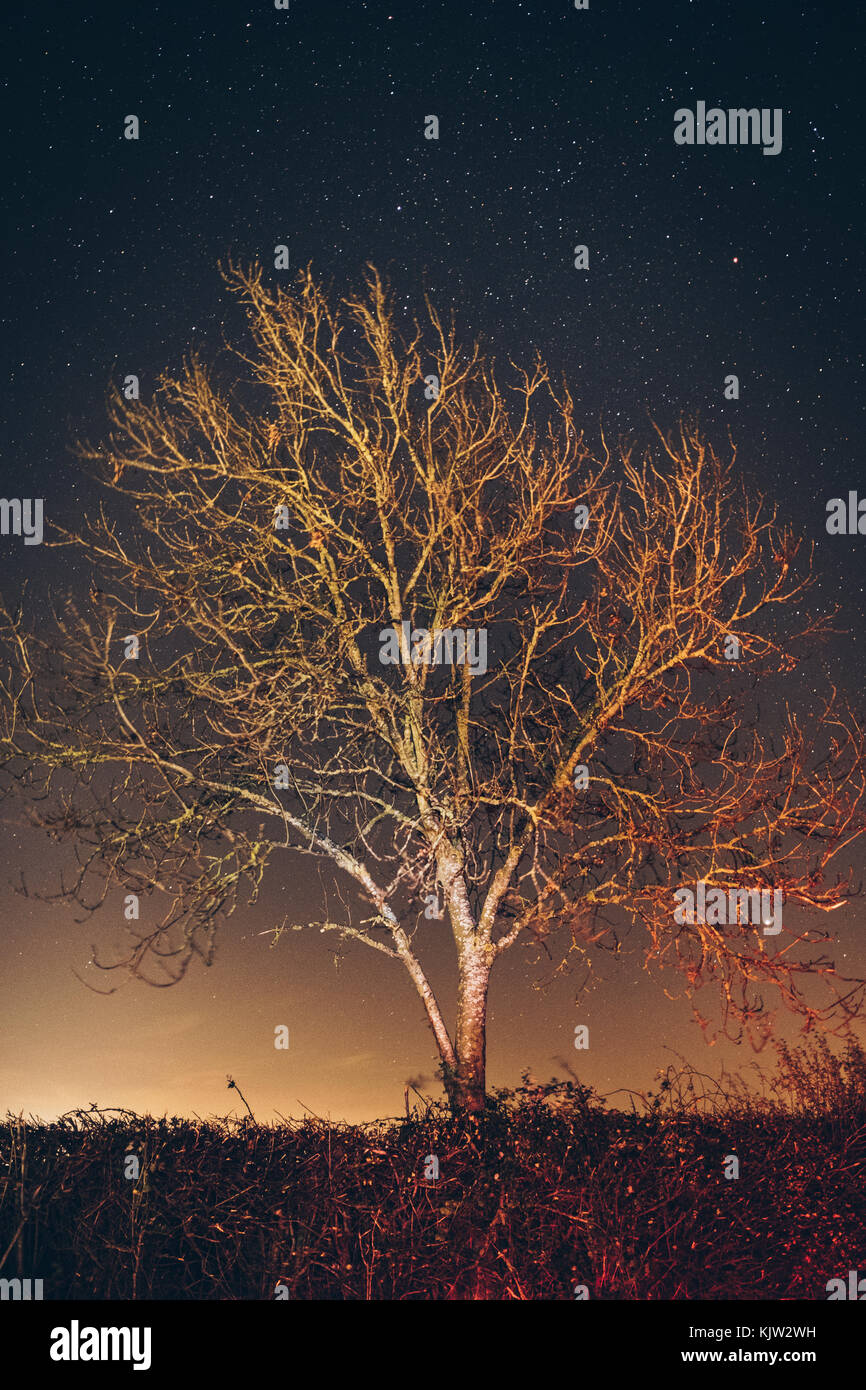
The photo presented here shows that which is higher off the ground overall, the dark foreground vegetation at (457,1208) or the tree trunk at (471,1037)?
the tree trunk at (471,1037)

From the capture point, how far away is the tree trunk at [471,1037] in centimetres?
1242

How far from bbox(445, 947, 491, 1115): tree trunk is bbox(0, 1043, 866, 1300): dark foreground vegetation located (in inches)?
20.0

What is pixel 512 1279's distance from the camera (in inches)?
366

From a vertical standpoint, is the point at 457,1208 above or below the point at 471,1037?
below

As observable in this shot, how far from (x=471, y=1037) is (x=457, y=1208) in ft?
8.89

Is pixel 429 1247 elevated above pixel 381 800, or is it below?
below

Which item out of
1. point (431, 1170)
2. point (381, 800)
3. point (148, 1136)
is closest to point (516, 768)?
point (381, 800)

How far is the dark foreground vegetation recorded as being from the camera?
9.57 metres

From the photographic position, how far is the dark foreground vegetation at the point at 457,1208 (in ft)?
31.4

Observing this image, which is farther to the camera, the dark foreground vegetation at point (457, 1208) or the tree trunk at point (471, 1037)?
the tree trunk at point (471, 1037)

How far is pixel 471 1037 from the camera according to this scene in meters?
12.7

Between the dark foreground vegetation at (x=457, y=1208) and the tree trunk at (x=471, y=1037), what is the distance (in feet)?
1.67
